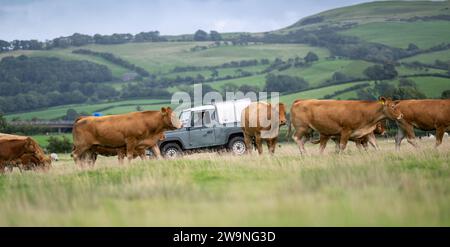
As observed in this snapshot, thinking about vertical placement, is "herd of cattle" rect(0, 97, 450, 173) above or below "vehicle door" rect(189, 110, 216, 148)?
above

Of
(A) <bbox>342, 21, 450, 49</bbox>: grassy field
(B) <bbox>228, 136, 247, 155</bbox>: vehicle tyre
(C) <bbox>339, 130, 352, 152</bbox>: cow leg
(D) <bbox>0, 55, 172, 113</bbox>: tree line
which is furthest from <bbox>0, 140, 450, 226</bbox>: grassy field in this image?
(A) <bbox>342, 21, 450, 49</bbox>: grassy field

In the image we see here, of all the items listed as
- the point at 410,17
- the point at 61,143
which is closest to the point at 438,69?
the point at 61,143

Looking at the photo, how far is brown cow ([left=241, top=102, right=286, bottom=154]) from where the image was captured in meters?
24.6

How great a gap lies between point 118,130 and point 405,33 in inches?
6293

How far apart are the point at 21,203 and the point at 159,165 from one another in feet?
18.1

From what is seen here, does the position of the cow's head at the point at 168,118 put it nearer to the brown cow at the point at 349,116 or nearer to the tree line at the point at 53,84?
the brown cow at the point at 349,116

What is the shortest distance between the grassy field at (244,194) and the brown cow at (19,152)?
405cm

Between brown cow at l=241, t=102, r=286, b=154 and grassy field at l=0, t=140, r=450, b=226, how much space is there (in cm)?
636

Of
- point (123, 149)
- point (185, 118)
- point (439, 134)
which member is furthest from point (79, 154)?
point (439, 134)

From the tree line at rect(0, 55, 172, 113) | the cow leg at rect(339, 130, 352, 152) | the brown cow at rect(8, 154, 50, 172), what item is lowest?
the tree line at rect(0, 55, 172, 113)

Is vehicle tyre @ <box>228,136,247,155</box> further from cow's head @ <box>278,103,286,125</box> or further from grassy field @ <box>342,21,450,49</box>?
grassy field @ <box>342,21,450,49</box>

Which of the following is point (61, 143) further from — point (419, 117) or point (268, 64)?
point (268, 64)

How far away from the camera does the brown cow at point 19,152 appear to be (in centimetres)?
2164

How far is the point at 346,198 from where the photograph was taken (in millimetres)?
11977
